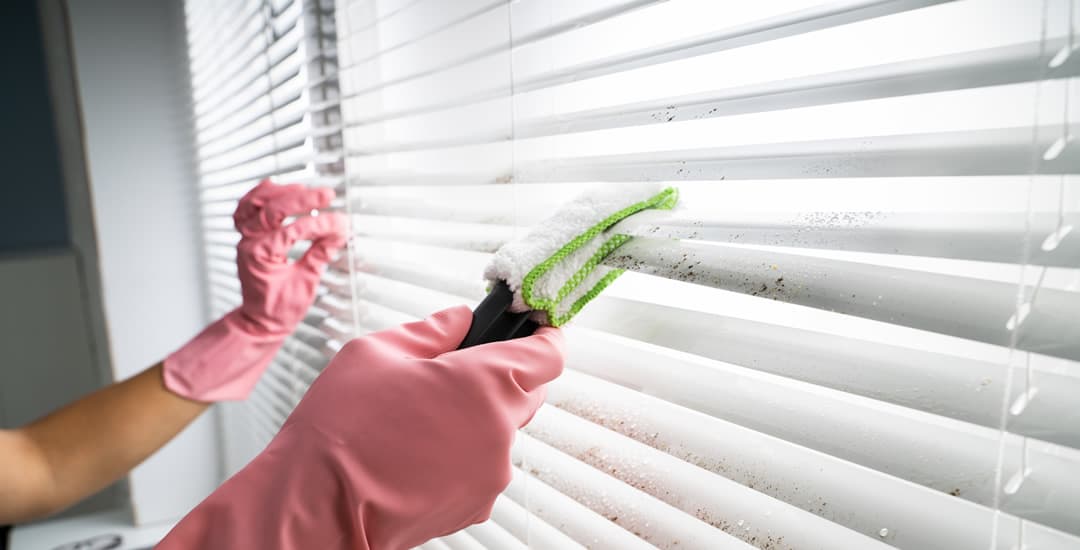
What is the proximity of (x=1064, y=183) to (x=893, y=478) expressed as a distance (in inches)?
8.1

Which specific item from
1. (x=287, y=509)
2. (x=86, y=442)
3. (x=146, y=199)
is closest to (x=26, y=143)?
(x=146, y=199)

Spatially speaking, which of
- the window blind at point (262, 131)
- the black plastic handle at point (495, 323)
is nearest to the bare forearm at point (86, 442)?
the window blind at point (262, 131)

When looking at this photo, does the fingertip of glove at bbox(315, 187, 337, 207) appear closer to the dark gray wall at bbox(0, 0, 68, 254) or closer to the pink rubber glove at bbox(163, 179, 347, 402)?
the pink rubber glove at bbox(163, 179, 347, 402)

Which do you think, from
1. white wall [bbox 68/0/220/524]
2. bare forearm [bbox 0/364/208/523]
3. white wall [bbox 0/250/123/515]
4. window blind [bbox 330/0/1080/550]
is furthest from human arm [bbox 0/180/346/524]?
white wall [bbox 0/250/123/515]

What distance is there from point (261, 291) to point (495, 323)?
0.70 metres

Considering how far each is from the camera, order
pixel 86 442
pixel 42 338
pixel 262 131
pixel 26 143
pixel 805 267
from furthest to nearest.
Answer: pixel 26 143
pixel 42 338
pixel 262 131
pixel 86 442
pixel 805 267

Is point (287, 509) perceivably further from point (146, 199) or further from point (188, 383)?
point (146, 199)

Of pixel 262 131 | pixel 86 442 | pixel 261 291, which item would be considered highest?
pixel 262 131

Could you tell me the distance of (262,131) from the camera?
1.30 meters

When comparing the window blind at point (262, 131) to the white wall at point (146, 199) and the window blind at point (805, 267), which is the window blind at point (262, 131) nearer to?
the white wall at point (146, 199)

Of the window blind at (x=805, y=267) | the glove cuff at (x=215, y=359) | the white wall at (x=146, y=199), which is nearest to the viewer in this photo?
the window blind at (x=805, y=267)

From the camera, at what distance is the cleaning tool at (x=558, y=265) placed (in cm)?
48

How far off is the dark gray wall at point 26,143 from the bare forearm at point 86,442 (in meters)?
3.02

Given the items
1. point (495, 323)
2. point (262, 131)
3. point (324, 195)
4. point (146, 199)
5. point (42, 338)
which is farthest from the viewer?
point (42, 338)
